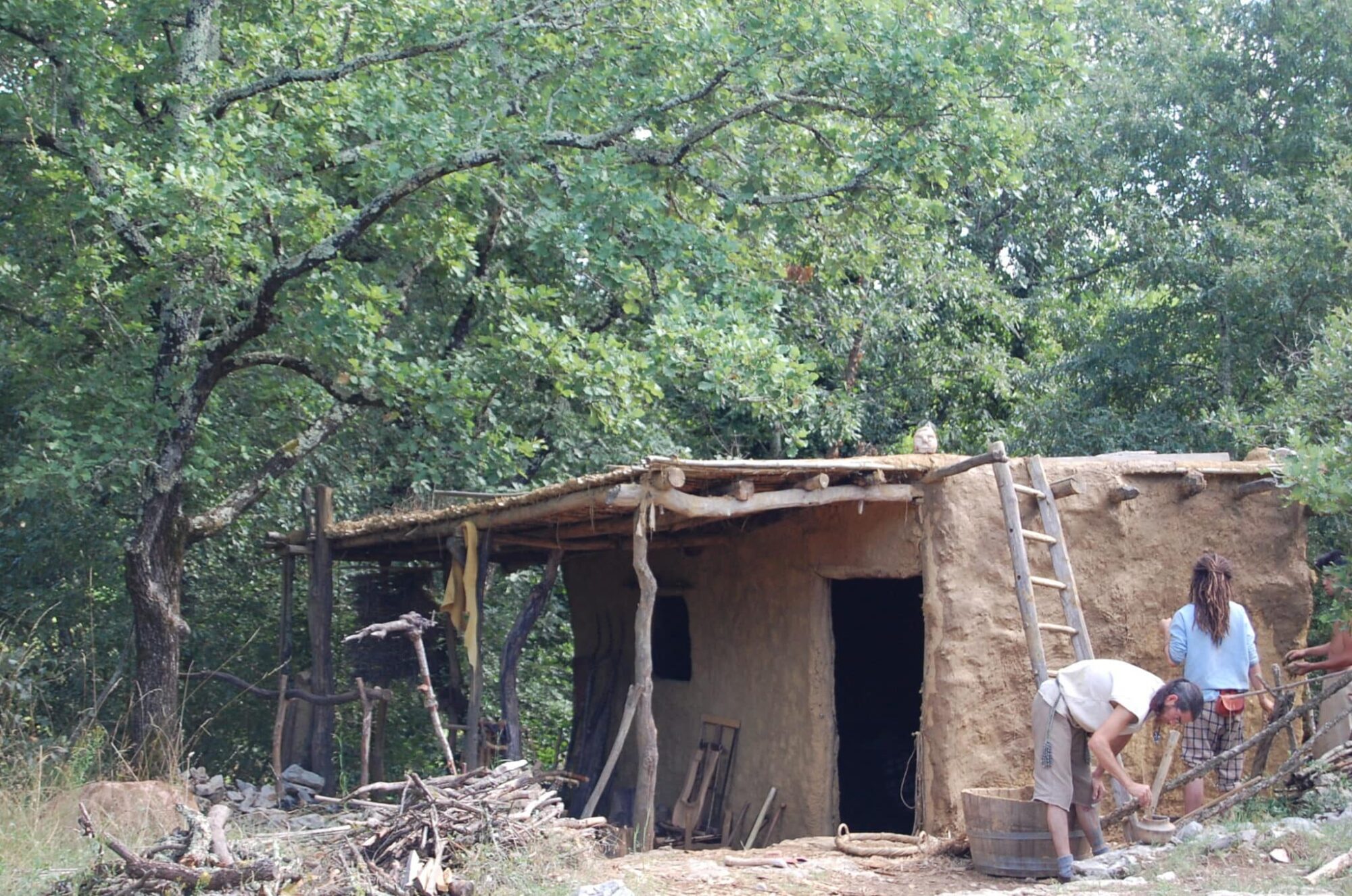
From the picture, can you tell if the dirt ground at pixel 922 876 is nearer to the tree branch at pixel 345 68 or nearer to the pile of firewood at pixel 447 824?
the pile of firewood at pixel 447 824

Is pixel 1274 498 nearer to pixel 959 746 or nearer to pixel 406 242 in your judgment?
pixel 959 746

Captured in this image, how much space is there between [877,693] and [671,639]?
74.4 inches

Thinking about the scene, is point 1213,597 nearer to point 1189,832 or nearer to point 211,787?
point 1189,832

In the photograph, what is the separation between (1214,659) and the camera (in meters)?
6.78

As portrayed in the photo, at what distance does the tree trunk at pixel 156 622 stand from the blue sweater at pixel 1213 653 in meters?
7.11

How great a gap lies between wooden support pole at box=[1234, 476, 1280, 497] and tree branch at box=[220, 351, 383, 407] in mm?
6236

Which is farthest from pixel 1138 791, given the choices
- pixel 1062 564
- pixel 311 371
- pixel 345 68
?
pixel 345 68

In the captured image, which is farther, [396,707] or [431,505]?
[396,707]

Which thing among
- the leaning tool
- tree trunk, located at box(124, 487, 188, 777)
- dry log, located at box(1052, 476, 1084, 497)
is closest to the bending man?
the leaning tool

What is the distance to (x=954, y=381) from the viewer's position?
1387 centimetres

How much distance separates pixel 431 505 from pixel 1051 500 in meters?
5.01

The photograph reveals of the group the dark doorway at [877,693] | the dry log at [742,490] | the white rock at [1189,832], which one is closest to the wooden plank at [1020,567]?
the white rock at [1189,832]

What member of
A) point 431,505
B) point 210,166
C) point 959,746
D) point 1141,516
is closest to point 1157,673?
point 1141,516

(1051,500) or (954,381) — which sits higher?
(954,381)
